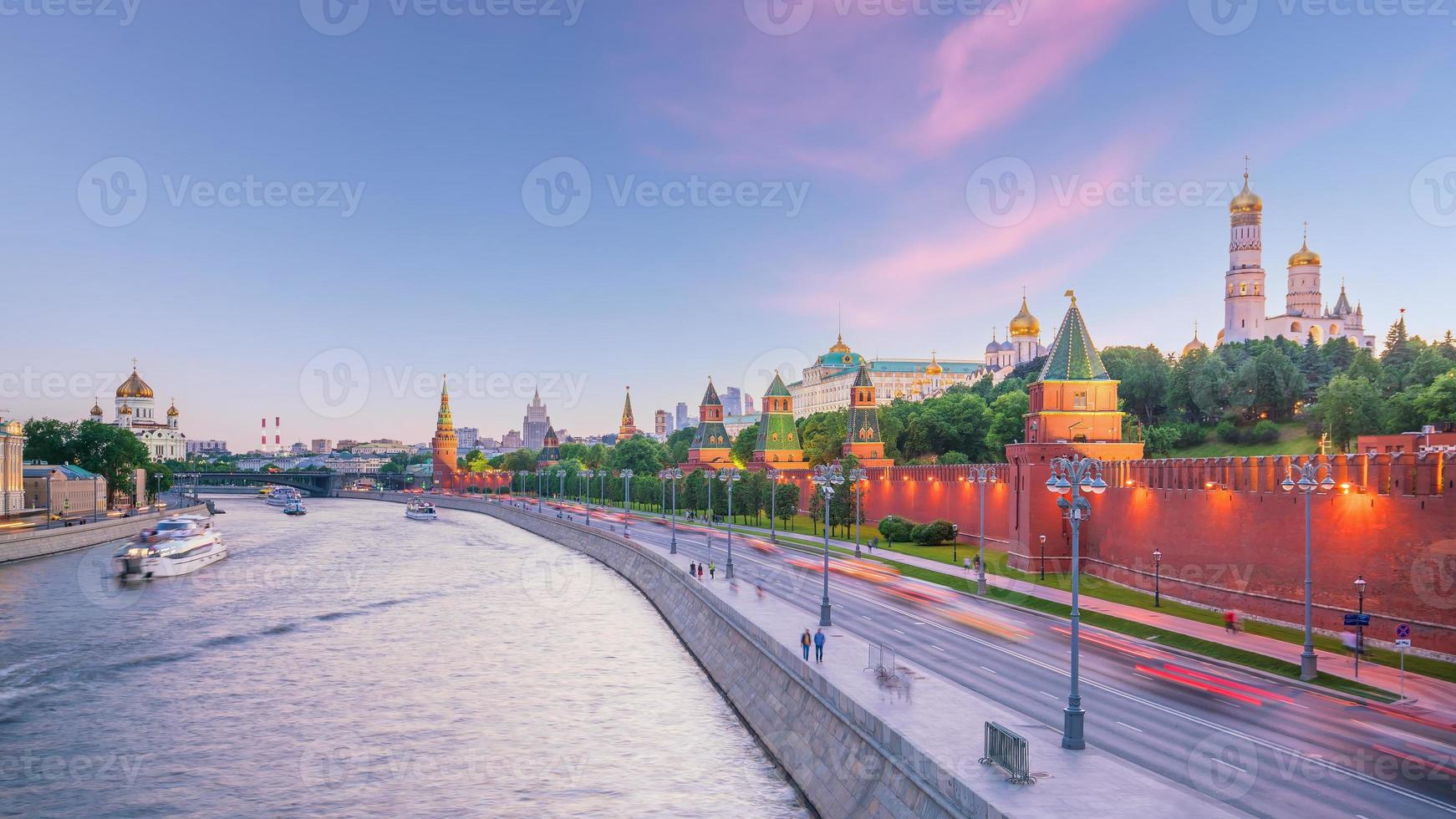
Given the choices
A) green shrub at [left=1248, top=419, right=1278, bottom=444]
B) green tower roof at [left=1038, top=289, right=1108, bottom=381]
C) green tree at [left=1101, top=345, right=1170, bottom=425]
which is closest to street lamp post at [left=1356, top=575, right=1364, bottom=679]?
green tower roof at [left=1038, top=289, right=1108, bottom=381]

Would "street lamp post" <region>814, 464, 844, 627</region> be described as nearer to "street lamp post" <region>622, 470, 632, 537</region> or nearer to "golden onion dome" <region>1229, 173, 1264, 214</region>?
"street lamp post" <region>622, 470, 632, 537</region>

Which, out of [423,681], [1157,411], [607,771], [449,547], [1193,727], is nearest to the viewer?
[1193,727]

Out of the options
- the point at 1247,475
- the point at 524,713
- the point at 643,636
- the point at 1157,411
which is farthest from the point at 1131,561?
the point at 1157,411

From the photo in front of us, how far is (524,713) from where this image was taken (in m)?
32.2

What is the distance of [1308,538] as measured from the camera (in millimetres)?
30000

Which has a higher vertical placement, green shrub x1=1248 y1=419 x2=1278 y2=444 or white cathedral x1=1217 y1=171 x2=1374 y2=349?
white cathedral x1=1217 y1=171 x2=1374 y2=349

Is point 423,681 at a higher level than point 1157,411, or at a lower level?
lower

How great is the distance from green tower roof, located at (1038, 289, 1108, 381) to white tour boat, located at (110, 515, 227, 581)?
63007 mm

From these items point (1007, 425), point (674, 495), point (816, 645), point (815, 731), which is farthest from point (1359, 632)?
point (1007, 425)

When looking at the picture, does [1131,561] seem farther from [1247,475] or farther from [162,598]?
[162,598]

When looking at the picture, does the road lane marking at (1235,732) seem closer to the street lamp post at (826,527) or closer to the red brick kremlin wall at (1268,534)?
the street lamp post at (826,527)

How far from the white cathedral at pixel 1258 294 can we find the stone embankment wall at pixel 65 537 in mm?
144994

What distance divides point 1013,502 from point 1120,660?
86.2 feet

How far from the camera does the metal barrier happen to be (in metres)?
16.6
